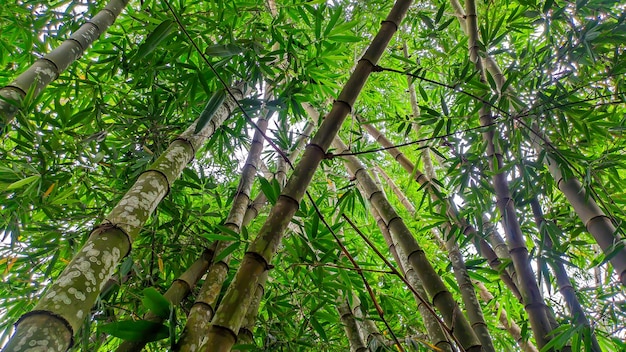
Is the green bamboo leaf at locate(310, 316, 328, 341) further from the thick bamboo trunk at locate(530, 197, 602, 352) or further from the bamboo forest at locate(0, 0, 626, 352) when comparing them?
the thick bamboo trunk at locate(530, 197, 602, 352)

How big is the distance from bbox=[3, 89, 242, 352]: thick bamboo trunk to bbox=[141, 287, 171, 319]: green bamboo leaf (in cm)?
10

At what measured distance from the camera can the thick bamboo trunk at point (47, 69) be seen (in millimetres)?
1229

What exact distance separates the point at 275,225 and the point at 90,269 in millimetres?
367

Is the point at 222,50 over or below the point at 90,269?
over

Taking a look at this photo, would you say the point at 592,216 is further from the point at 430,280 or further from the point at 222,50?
the point at 222,50

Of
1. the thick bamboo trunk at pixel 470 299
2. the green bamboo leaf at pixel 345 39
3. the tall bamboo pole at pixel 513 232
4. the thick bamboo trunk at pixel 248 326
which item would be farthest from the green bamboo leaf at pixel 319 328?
the green bamboo leaf at pixel 345 39

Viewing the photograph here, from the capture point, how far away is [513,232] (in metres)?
1.29

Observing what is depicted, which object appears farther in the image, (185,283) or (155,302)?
(185,283)

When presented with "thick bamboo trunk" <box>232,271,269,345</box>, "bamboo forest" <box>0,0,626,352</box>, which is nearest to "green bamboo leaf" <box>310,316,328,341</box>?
"bamboo forest" <box>0,0,626,352</box>

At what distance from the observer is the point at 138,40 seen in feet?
7.36

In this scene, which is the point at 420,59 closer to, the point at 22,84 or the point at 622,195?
the point at 622,195

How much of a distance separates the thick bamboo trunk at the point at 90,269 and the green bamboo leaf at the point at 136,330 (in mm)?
59

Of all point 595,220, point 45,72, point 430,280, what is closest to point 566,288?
point 595,220

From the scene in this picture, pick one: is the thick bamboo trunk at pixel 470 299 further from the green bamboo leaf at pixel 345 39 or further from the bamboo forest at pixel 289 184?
the green bamboo leaf at pixel 345 39
